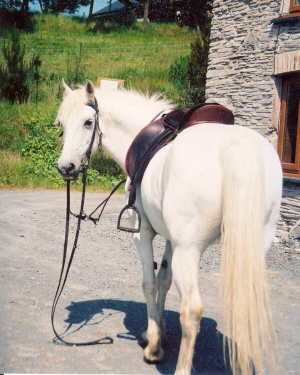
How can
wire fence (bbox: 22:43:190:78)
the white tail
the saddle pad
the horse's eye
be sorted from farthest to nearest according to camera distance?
wire fence (bbox: 22:43:190:78) → the horse's eye → the saddle pad → the white tail

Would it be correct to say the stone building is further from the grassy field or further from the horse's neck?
the horse's neck

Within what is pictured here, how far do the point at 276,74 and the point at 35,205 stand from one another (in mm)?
→ 6436

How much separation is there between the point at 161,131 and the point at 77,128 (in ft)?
2.36

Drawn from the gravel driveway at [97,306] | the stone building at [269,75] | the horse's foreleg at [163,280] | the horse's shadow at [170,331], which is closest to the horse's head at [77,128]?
the horse's foreleg at [163,280]

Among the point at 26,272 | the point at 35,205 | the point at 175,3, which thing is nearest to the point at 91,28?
the point at 175,3

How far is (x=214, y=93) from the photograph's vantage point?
8.34 m

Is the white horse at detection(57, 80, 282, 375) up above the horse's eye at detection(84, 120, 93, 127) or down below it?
below

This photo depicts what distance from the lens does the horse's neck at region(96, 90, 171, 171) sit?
3480 mm

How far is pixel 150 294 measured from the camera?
322 cm

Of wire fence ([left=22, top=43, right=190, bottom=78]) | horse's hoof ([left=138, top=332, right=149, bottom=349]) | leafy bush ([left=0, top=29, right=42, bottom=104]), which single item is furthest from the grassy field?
horse's hoof ([left=138, top=332, right=149, bottom=349])

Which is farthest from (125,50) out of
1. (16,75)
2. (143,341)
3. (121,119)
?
(143,341)

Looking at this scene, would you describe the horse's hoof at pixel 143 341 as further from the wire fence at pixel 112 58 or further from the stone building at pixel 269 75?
the wire fence at pixel 112 58

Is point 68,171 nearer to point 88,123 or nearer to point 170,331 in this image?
point 88,123

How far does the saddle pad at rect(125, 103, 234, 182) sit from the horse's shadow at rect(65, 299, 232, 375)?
4.90ft
